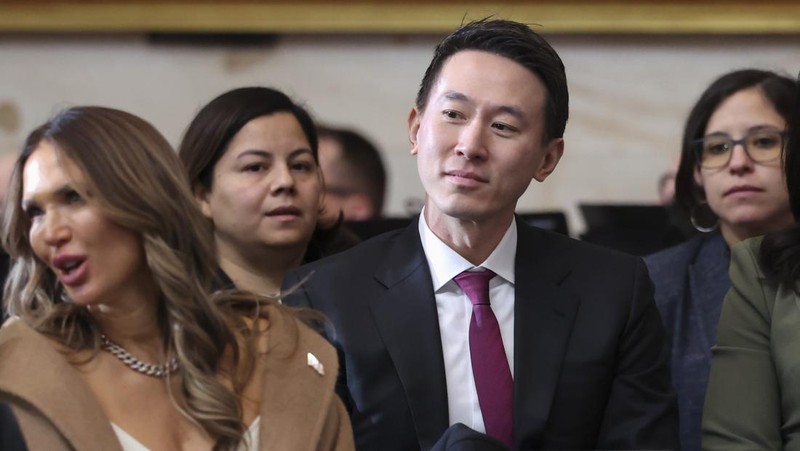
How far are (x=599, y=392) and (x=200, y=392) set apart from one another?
773 millimetres

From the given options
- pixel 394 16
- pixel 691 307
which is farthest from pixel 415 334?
pixel 394 16

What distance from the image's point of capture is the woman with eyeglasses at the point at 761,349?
2.66 m

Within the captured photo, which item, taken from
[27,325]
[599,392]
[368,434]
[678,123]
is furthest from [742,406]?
[678,123]

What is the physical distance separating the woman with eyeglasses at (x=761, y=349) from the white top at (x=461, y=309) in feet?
1.33

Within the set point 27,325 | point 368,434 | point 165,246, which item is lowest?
point 368,434

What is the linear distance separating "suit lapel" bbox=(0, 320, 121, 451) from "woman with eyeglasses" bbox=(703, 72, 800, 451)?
1147mm

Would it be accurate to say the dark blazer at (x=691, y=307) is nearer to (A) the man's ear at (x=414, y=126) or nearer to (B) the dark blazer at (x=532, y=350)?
(B) the dark blazer at (x=532, y=350)

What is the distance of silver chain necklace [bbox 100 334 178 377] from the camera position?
228cm

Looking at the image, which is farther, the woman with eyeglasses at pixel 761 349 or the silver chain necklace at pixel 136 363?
the woman with eyeglasses at pixel 761 349

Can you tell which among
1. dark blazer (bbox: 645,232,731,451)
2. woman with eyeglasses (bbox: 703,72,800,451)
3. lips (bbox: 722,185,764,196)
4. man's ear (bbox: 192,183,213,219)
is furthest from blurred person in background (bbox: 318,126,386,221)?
woman with eyeglasses (bbox: 703,72,800,451)

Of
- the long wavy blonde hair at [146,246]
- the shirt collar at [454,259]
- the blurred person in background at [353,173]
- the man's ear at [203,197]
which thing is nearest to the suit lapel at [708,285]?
the shirt collar at [454,259]

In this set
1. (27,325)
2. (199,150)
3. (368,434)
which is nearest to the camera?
(27,325)

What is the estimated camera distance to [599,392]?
2.65m

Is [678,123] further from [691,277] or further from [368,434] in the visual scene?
[368,434]
